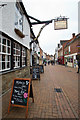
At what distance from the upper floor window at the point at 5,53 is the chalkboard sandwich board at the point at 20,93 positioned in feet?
5.65

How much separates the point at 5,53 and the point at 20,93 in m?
2.52

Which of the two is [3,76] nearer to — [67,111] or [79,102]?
[67,111]

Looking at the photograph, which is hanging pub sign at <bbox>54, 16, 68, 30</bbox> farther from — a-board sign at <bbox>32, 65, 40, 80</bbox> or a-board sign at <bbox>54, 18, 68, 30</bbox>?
a-board sign at <bbox>32, 65, 40, 80</bbox>

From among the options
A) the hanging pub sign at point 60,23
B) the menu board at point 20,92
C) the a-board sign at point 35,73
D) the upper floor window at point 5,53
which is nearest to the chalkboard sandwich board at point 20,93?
the menu board at point 20,92

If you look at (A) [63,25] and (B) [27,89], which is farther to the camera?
(A) [63,25]

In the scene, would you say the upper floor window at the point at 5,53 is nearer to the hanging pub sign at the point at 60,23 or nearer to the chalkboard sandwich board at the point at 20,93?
the chalkboard sandwich board at the point at 20,93

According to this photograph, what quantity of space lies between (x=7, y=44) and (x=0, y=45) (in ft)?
2.41

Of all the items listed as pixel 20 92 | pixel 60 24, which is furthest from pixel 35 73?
pixel 60 24

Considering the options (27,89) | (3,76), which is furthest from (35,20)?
(27,89)

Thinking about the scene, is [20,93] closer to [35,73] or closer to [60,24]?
[35,73]

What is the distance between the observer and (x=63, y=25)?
297 inches

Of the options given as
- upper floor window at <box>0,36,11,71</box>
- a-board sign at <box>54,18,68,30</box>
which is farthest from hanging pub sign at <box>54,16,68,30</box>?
upper floor window at <box>0,36,11,71</box>

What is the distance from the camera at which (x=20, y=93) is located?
9.31ft

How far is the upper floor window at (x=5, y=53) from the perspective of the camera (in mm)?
4183
